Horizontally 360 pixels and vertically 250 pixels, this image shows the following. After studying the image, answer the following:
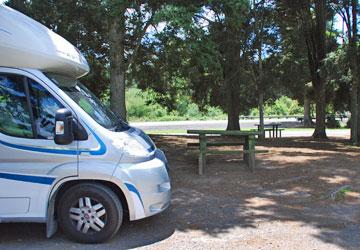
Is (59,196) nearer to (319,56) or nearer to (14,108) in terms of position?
(14,108)

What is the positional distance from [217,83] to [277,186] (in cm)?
1606

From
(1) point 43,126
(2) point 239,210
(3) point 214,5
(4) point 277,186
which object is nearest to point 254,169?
(4) point 277,186

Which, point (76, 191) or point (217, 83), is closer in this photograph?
point (76, 191)

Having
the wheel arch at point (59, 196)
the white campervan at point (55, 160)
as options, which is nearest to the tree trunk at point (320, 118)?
the white campervan at point (55, 160)

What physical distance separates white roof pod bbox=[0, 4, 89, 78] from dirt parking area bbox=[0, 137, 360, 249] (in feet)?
6.74

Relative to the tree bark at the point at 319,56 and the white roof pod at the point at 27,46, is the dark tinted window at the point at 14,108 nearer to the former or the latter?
the white roof pod at the point at 27,46

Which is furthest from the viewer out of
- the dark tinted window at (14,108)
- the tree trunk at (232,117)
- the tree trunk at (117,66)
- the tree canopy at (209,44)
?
the tree trunk at (232,117)

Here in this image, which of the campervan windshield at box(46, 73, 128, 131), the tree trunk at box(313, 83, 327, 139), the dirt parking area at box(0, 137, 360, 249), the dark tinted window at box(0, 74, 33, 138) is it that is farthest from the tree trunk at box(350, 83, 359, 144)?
the dark tinted window at box(0, 74, 33, 138)

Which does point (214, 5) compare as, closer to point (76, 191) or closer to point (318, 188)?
point (318, 188)

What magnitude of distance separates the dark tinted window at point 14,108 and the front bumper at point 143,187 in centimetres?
120

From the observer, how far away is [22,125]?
17.6ft

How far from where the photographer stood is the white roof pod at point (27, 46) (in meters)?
5.31

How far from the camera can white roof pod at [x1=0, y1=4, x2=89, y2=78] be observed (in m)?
5.31

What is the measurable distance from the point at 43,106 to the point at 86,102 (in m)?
0.60
